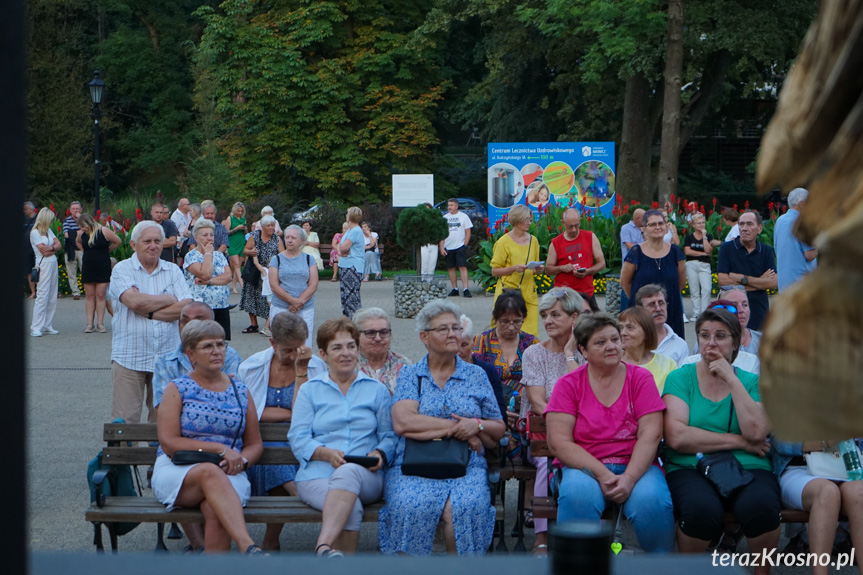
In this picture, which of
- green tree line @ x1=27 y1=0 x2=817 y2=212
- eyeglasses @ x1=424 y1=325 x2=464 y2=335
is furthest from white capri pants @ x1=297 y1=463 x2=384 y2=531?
green tree line @ x1=27 y1=0 x2=817 y2=212

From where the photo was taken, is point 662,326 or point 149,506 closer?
point 149,506

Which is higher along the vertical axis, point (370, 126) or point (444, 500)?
point (370, 126)

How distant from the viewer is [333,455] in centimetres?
562

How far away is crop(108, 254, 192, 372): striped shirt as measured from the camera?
732cm

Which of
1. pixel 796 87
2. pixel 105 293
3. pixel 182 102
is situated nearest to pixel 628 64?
pixel 105 293

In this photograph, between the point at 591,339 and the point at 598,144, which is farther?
the point at 598,144

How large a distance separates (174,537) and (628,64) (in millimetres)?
23259

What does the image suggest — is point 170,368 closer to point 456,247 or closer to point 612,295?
point 612,295

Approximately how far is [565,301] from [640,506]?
79.6 inches

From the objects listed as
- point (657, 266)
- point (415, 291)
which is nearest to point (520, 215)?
point (657, 266)

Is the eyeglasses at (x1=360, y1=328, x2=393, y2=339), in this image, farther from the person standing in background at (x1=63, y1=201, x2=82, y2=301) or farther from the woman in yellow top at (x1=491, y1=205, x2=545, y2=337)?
the person standing in background at (x1=63, y1=201, x2=82, y2=301)

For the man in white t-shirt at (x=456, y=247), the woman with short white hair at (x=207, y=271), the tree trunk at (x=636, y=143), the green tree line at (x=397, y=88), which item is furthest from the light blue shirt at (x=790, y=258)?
the tree trunk at (x=636, y=143)

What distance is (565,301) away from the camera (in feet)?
22.6

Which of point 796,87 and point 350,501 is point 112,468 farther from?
point 796,87
